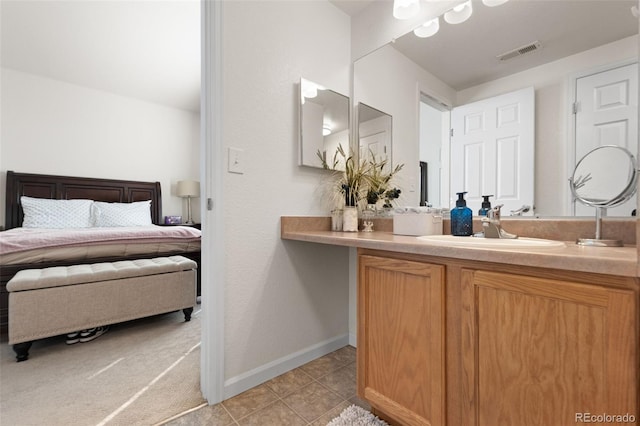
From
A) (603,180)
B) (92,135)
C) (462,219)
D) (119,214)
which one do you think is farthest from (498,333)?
(92,135)

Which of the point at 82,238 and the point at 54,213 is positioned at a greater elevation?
the point at 54,213

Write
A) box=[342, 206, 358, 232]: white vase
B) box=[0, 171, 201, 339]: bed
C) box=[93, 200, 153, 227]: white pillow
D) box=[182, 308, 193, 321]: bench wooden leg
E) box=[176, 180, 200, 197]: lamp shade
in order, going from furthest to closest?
box=[176, 180, 200, 197]: lamp shade < box=[93, 200, 153, 227]: white pillow < box=[182, 308, 193, 321]: bench wooden leg < box=[0, 171, 201, 339]: bed < box=[342, 206, 358, 232]: white vase

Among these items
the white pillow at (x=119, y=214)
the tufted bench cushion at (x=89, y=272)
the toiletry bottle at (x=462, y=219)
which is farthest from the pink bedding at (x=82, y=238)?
the toiletry bottle at (x=462, y=219)

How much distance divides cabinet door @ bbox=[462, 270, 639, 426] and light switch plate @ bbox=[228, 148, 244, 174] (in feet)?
3.55

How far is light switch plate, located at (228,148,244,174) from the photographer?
1371 millimetres

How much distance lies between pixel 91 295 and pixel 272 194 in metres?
1.53

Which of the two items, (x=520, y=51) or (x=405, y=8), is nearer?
(x=520, y=51)

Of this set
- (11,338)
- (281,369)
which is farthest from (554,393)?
(11,338)

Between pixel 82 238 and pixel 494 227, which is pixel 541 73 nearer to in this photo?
pixel 494 227

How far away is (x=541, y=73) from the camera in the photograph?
3.98 ft

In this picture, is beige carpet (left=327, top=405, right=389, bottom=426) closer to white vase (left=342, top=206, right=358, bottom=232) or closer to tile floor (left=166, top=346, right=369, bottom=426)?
tile floor (left=166, top=346, right=369, bottom=426)

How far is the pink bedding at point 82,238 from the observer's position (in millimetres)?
2084

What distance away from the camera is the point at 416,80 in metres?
1.67

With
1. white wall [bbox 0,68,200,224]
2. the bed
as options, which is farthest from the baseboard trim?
white wall [bbox 0,68,200,224]
